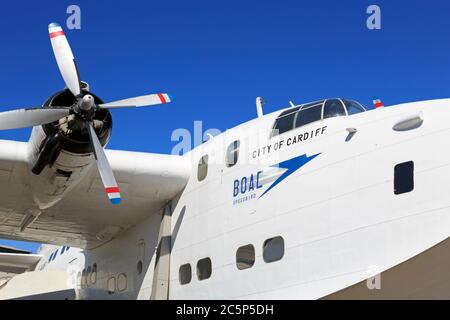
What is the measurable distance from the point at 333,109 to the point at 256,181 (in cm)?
177

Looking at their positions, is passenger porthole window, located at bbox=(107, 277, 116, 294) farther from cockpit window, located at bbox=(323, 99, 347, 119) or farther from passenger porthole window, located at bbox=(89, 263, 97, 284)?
cockpit window, located at bbox=(323, 99, 347, 119)

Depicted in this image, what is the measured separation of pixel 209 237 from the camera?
34.1 feet

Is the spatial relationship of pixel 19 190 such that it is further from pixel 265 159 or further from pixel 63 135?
pixel 265 159

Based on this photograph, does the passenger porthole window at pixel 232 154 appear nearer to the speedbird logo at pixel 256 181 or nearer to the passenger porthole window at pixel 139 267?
the speedbird logo at pixel 256 181

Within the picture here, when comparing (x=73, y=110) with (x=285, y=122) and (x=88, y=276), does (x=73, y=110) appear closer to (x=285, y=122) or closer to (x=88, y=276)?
(x=285, y=122)

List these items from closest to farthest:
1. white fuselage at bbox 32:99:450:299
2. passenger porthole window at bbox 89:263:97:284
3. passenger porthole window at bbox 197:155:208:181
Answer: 1. white fuselage at bbox 32:99:450:299
2. passenger porthole window at bbox 197:155:208:181
3. passenger porthole window at bbox 89:263:97:284

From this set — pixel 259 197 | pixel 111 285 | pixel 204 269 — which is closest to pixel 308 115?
pixel 259 197

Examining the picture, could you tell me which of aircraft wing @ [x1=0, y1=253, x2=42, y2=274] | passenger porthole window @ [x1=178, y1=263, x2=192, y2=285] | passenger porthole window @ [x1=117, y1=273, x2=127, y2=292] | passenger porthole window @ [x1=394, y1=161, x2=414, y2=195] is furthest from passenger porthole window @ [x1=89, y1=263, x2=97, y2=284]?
passenger porthole window @ [x1=394, y1=161, x2=414, y2=195]

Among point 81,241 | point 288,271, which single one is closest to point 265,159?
point 288,271

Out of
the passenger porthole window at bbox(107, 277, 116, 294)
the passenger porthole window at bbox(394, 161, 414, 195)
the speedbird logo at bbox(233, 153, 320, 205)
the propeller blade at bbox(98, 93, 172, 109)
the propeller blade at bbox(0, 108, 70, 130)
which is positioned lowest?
the passenger porthole window at bbox(107, 277, 116, 294)

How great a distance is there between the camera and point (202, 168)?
11.2 metres

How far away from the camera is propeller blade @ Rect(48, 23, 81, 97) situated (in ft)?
31.5

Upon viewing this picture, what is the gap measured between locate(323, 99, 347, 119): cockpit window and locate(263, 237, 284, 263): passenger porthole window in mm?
2178
